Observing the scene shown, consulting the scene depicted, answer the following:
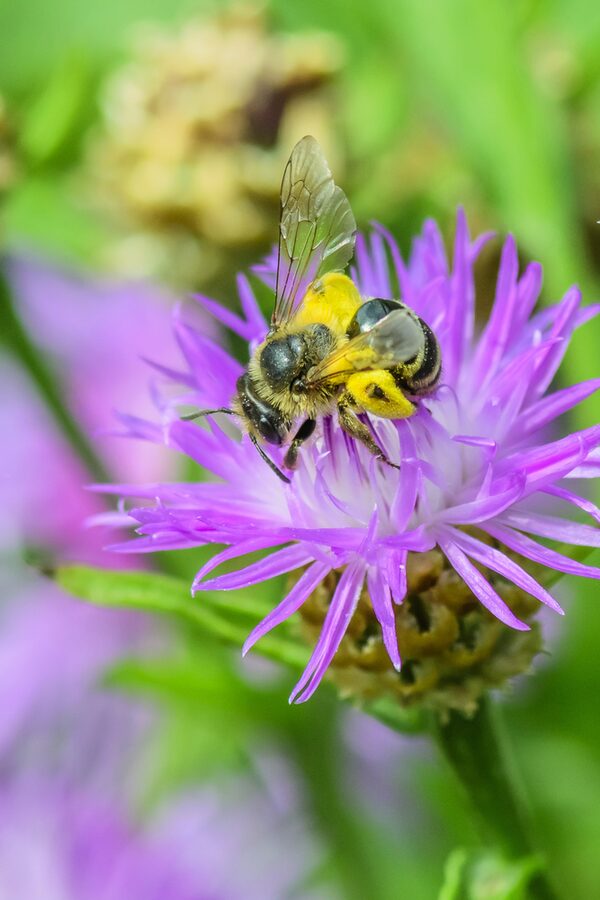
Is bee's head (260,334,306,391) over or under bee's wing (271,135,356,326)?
under

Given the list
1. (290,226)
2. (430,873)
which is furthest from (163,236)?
(430,873)

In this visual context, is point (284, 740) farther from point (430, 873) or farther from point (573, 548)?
point (573, 548)

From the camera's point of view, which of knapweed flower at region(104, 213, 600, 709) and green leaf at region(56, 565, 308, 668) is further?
green leaf at region(56, 565, 308, 668)

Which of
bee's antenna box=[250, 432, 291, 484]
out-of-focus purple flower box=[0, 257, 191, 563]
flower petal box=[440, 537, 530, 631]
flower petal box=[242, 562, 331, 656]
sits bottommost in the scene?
out-of-focus purple flower box=[0, 257, 191, 563]

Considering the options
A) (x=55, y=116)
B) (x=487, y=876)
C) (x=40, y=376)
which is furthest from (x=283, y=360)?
(x=55, y=116)

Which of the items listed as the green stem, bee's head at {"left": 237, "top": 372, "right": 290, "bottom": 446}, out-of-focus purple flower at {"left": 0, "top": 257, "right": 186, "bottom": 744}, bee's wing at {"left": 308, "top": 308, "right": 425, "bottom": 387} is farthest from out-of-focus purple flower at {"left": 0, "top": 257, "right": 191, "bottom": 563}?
bee's wing at {"left": 308, "top": 308, "right": 425, "bottom": 387}

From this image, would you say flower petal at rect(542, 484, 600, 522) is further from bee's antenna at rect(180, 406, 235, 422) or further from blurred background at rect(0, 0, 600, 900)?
blurred background at rect(0, 0, 600, 900)

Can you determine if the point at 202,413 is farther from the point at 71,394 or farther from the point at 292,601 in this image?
the point at 71,394
